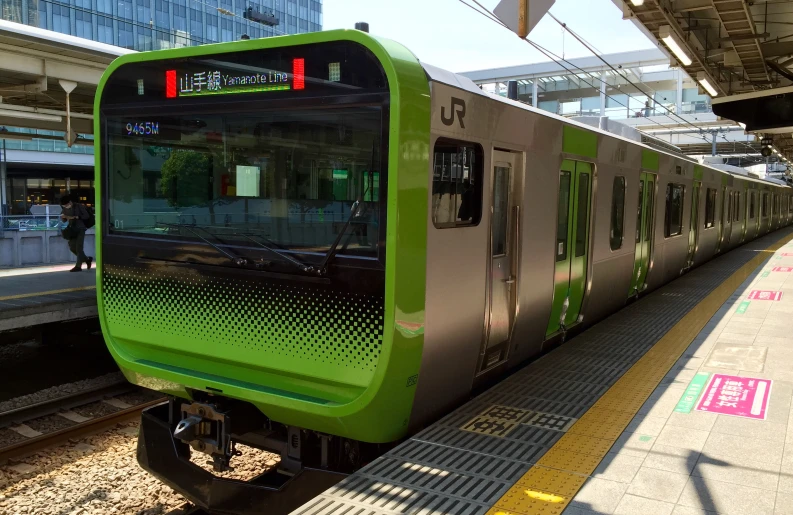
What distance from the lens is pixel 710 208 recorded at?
1594 centimetres

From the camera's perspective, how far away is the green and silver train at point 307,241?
13.2ft

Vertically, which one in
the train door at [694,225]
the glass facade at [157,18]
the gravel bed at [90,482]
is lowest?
the gravel bed at [90,482]

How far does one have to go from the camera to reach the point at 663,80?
121 ft

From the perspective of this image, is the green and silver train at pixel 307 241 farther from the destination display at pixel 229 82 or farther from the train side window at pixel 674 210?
the train side window at pixel 674 210

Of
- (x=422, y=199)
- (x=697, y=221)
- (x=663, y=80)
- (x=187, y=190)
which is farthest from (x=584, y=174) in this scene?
(x=663, y=80)

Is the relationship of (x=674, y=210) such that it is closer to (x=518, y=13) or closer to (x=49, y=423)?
(x=518, y=13)

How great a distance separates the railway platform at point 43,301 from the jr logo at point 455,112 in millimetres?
6157

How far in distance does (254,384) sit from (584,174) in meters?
4.24

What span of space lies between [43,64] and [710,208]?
13782 millimetres

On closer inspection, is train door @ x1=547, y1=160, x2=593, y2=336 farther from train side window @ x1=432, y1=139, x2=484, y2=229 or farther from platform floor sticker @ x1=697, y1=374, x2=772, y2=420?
train side window @ x1=432, y1=139, x2=484, y2=229

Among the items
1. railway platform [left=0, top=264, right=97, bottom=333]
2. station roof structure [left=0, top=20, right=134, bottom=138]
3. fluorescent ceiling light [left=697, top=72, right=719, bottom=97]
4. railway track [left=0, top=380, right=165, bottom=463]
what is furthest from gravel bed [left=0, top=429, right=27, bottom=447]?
fluorescent ceiling light [left=697, top=72, right=719, bottom=97]

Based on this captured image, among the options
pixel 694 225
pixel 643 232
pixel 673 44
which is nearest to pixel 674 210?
pixel 694 225

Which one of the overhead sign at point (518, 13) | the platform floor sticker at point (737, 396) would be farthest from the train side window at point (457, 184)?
the overhead sign at point (518, 13)

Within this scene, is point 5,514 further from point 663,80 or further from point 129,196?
point 663,80
